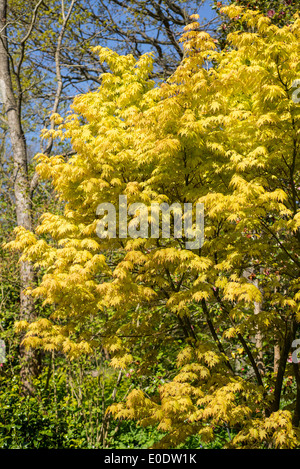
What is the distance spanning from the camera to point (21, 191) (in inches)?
306

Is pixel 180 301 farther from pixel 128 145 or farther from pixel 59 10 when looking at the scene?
pixel 59 10

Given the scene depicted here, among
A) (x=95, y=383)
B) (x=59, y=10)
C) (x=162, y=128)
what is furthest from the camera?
(x=59, y=10)

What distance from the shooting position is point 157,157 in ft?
13.6

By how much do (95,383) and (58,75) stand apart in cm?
654

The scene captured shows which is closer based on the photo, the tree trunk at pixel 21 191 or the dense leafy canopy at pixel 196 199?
the dense leafy canopy at pixel 196 199

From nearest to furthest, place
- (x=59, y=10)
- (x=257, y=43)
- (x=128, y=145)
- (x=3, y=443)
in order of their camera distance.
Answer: (x=257, y=43), (x=128, y=145), (x=3, y=443), (x=59, y=10)

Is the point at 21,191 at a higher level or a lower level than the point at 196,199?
higher

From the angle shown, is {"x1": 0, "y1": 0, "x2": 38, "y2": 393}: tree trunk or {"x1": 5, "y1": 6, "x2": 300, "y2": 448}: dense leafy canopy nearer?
{"x1": 5, "y1": 6, "x2": 300, "y2": 448}: dense leafy canopy

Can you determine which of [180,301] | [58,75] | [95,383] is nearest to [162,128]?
[180,301]

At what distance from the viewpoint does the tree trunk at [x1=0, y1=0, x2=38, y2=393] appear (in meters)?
6.92

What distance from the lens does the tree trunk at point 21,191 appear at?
6.92 metres

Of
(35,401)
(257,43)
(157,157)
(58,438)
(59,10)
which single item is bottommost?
(58,438)

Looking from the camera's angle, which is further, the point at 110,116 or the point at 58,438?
the point at 58,438

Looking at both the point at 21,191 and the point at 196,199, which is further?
the point at 21,191
